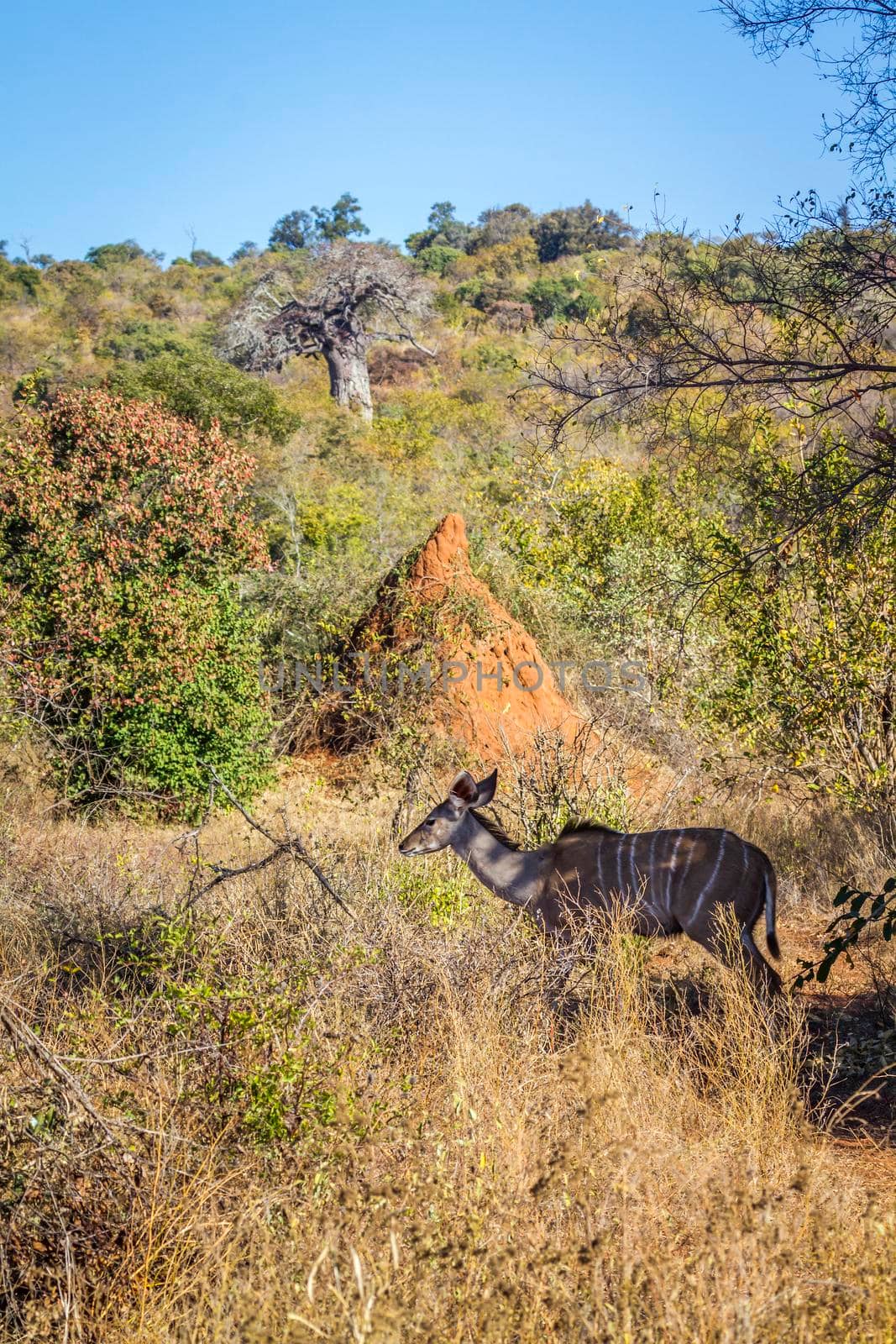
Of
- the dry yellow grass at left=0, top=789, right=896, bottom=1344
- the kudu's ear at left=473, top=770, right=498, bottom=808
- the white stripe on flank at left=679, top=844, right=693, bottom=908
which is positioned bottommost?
the dry yellow grass at left=0, top=789, right=896, bottom=1344

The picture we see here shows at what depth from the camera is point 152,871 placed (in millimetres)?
7969

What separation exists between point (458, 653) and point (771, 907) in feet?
24.4

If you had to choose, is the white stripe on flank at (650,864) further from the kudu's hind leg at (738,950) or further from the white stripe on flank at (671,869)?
the kudu's hind leg at (738,950)

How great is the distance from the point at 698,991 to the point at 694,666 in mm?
6103

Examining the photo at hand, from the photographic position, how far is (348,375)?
4112 centimetres

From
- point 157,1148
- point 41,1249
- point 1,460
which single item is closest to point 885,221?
point 157,1148

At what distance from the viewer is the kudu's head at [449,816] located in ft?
24.4

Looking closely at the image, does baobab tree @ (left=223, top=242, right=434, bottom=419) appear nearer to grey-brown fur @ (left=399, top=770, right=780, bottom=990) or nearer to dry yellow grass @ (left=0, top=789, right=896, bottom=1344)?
grey-brown fur @ (left=399, top=770, right=780, bottom=990)

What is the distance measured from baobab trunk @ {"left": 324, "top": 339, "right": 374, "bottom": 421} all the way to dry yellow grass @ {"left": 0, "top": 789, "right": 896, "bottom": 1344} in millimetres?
36438

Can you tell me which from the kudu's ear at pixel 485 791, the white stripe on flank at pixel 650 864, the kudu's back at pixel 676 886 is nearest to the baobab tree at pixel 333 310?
the kudu's ear at pixel 485 791

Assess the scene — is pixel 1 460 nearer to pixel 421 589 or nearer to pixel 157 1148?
pixel 421 589

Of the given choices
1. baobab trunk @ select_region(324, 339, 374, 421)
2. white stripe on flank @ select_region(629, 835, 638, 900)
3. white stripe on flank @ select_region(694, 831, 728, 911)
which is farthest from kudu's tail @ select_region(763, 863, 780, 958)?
baobab trunk @ select_region(324, 339, 374, 421)

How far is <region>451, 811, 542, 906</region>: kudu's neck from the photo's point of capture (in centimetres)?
730

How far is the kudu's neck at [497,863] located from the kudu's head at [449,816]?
0.21ft
